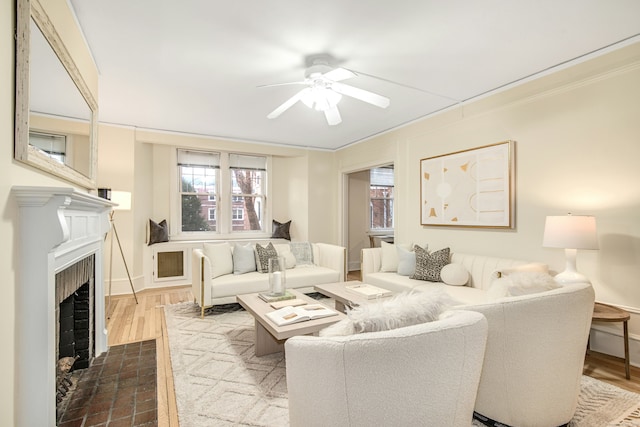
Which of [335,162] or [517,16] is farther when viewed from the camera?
[335,162]

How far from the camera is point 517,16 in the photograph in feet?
6.88

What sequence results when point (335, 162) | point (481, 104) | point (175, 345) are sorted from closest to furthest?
point (175, 345), point (481, 104), point (335, 162)

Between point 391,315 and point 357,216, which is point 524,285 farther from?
point 357,216

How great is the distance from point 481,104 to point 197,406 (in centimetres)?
392

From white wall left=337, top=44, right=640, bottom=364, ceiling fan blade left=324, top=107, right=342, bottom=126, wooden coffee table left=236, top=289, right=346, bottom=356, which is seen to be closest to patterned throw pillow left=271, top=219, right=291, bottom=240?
wooden coffee table left=236, top=289, right=346, bottom=356

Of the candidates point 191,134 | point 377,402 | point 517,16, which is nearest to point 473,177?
point 517,16

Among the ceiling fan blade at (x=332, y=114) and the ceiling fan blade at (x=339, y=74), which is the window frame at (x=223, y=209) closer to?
the ceiling fan blade at (x=332, y=114)

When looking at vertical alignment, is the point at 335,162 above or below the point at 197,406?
above

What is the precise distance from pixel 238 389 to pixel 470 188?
3182 mm

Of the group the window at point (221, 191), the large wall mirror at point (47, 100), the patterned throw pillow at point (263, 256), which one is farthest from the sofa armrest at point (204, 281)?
the window at point (221, 191)

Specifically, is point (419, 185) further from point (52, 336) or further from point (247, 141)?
point (52, 336)

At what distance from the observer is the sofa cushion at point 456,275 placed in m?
3.38

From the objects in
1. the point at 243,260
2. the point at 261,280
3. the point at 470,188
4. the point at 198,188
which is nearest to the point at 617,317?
the point at 470,188

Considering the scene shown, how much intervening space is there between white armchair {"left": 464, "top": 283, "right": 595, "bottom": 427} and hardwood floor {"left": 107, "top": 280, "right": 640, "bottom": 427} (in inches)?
44.9
